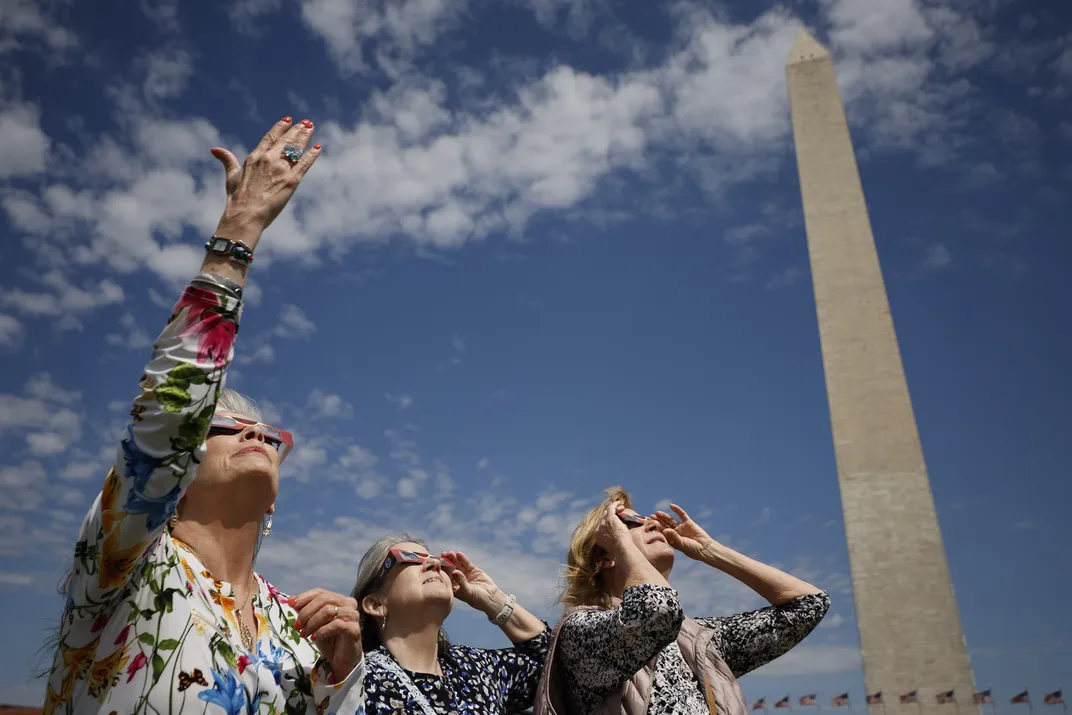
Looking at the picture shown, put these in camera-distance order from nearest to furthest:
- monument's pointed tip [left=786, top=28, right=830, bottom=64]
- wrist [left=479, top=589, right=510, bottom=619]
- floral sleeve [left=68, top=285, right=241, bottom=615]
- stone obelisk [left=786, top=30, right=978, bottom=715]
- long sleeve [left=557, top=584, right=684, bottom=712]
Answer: floral sleeve [left=68, top=285, right=241, bottom=615], long sleeve [left=557, top=584, right=684, bottom=712], wrist [left=479, top=589, right=510, bottom=619], stone obelisk [left=786, top=30, right=978, bottom=715], monument's pointed tip [left=786, top=28, right=830, bottom=64]

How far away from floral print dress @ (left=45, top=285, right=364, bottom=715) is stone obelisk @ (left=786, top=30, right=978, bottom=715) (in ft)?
46.2

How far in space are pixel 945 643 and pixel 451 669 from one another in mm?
13292

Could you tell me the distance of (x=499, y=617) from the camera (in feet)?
11.1

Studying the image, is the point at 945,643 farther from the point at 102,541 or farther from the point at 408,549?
the point at 102,541

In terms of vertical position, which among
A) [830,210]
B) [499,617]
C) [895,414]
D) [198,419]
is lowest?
[198,419]

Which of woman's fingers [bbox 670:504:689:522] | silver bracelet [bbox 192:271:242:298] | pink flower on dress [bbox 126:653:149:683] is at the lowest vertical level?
pink flower on dress [bbox 126:653:149:683]

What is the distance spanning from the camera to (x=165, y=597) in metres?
1.67

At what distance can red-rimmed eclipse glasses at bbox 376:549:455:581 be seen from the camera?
305 centimetres

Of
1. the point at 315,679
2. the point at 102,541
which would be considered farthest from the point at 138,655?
the point at 315,679

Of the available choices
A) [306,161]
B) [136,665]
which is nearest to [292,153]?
[306,161]

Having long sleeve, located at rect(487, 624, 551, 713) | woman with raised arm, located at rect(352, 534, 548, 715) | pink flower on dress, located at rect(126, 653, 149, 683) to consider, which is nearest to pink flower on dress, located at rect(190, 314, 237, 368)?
pink flower on dress, located at rect(126, 653, 149, 683)

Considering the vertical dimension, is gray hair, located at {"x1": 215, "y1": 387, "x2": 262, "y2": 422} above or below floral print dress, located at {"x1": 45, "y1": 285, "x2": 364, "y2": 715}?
above

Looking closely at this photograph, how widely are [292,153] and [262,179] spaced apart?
106 millimetres

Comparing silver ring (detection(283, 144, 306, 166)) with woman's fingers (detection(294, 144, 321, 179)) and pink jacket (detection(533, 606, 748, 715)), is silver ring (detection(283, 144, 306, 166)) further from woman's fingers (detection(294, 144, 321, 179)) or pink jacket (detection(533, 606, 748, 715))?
pink jacket (detection(533, 606, 748, 715))
